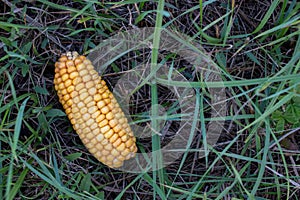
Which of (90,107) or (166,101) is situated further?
(166,101)

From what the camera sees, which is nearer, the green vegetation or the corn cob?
the corn cob

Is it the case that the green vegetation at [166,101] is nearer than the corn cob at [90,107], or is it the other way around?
the corn cob at [90,107]

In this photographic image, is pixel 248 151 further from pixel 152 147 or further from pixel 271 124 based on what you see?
pixel 152 147

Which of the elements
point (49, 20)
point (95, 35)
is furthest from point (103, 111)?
point (49, 20)

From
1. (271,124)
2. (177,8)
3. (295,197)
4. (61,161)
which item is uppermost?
(177,8)
